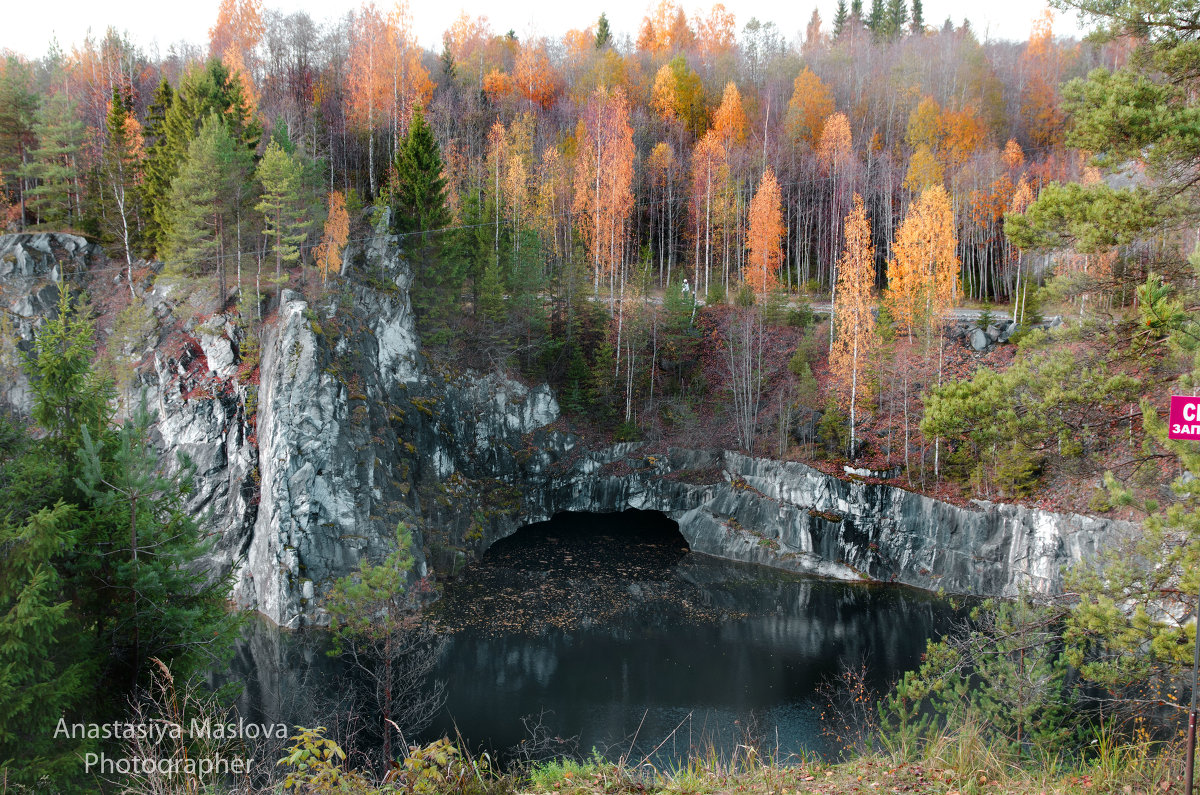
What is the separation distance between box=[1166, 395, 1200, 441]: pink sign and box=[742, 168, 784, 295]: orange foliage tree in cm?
2540

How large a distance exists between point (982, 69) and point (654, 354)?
30262 mm

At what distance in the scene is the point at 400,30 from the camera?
37938 mm

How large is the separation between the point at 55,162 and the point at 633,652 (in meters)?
32.6

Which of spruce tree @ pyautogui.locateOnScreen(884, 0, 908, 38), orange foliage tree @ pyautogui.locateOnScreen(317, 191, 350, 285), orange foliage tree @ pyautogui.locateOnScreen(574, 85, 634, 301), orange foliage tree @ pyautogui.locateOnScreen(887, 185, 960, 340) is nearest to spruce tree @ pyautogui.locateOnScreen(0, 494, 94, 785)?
orange foliage tree @ pyautogui.locateOnScreen(317, 191, 350, 285)

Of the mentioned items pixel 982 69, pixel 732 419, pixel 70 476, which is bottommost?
pixel 732 419

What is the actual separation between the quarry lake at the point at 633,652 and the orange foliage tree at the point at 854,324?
6.61 meters

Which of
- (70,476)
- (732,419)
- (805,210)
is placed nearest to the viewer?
(70,476)

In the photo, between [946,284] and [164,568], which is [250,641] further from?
[946,284]

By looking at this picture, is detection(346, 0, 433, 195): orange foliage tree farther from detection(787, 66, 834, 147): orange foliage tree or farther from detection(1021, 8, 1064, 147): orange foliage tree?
detection(1021, 8, 1064, 147): orange foliage tree

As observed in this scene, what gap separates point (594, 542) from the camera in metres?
25.3

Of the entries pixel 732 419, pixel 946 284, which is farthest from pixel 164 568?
pixel 946 284

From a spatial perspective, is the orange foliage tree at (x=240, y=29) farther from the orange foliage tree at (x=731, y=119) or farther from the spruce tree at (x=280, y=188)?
→ the orange foliage tree at (x=731, y=119)

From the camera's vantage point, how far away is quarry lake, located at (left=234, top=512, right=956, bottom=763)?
45.9 feet

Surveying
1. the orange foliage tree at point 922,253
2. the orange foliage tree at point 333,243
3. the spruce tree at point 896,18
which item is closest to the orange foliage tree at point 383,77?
the orange foliage tree at point 333,243
